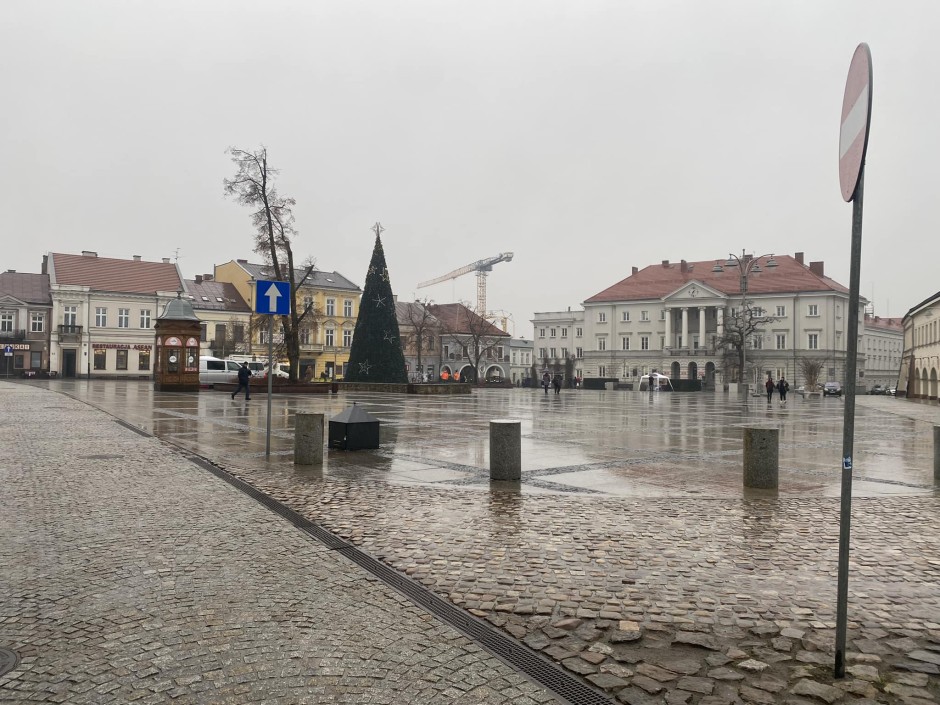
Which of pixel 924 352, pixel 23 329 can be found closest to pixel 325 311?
pixel 23 329

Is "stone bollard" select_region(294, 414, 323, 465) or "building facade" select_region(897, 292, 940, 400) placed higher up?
"building facade" select_region(897, 292, 940, 400)

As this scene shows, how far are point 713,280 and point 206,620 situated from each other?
96163 millimetres

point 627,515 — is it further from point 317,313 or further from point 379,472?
point 317,313

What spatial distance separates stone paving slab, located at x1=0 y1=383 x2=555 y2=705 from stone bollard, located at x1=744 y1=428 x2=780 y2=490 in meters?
5.72

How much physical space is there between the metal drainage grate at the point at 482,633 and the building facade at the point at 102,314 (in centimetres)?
7072

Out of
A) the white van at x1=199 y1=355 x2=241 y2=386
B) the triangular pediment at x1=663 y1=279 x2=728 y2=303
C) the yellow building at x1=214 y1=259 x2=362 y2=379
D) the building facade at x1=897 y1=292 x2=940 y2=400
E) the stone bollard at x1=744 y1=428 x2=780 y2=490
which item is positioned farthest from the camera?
the triangular pediment at x1=663 y1=279 x2=728 y2=303

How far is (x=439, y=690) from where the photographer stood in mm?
3293

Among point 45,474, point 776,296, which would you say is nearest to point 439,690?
point 45,474

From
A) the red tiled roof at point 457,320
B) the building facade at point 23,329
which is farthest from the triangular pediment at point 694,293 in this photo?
the building facade at point 23,329

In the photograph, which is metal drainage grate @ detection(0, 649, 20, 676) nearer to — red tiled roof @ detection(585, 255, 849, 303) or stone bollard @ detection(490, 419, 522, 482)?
stone bollard @ detection(490, 419, 522, 482)

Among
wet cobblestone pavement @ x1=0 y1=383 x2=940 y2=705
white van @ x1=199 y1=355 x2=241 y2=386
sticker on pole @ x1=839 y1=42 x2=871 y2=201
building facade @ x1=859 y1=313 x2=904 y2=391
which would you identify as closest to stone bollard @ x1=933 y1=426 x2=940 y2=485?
wet cobblestone pavement @ x1=0 y1=383 x2=940 y2=705

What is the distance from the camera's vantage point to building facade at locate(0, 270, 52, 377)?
66.4 m

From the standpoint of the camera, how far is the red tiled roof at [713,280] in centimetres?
8550

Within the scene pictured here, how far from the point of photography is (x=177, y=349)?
3547 cm
